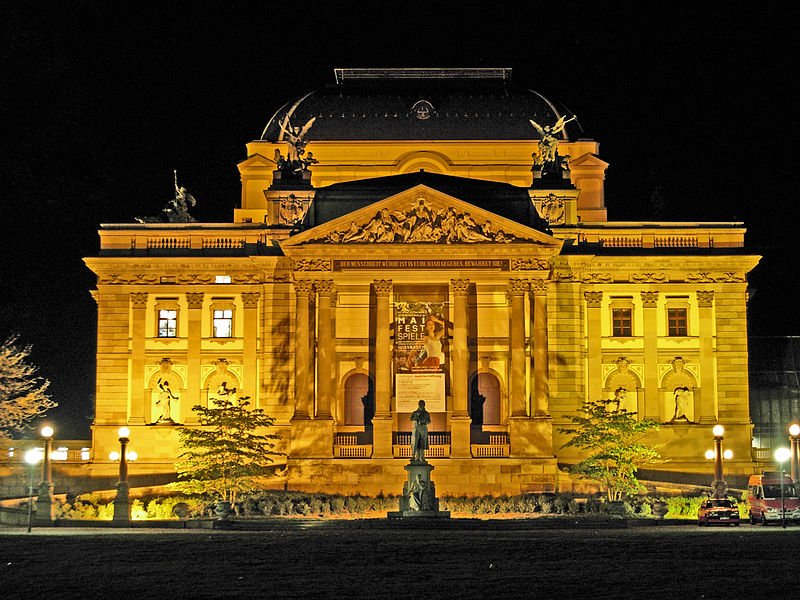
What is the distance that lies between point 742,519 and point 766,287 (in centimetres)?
4917

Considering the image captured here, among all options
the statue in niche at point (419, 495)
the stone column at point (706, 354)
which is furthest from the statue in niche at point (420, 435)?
the stone column at point (706, 354)

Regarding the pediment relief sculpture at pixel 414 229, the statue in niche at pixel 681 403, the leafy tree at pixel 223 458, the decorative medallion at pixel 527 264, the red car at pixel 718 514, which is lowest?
the red car at pixel 718 514

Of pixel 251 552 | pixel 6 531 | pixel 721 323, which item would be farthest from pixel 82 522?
pixel 721 323

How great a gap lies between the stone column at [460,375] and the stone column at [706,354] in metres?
12.6

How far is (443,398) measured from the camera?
79625mm

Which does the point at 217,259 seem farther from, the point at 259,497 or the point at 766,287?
the point at 766,287

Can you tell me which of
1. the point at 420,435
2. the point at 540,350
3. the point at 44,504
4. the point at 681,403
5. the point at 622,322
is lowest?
the point at 44,504

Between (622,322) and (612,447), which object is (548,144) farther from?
(612,447)

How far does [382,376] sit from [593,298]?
12.4 m

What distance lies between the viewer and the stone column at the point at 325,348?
81625 mm

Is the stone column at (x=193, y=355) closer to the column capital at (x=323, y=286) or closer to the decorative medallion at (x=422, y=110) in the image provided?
the column capital at (x=323, y=286)

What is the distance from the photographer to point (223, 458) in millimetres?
70938

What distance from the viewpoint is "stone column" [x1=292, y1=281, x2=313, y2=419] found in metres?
82.1

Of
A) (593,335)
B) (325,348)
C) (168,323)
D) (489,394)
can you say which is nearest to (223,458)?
(325,348)
